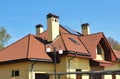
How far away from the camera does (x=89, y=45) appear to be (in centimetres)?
3039

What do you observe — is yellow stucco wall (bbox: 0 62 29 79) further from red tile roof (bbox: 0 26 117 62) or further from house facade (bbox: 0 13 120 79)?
red tile roof (bbox: 0 26 117 62)

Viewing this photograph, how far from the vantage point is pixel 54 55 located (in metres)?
26.2

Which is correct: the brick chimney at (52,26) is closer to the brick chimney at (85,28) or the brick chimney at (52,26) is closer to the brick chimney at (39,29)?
the brick chimney at (39,29)

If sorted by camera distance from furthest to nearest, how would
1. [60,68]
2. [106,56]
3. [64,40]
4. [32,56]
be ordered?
[106,56], [64,40], [60,68], [32,56]

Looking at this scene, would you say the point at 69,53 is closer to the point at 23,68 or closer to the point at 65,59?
the point at 65,59

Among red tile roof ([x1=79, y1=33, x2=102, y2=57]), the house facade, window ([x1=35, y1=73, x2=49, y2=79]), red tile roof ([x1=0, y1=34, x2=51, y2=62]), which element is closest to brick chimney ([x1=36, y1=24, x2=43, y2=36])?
the house facade

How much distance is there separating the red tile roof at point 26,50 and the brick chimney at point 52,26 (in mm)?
1188

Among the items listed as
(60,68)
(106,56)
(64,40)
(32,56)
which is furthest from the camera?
(106,56)

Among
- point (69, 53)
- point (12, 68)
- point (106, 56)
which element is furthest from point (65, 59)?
point (106, 56)

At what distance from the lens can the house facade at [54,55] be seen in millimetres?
25469

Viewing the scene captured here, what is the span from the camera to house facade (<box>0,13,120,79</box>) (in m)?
25.5

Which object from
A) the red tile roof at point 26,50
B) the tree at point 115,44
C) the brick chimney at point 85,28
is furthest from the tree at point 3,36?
the red tile roof at point 26,50

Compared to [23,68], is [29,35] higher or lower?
higher

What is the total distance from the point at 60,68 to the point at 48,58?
1.52m
